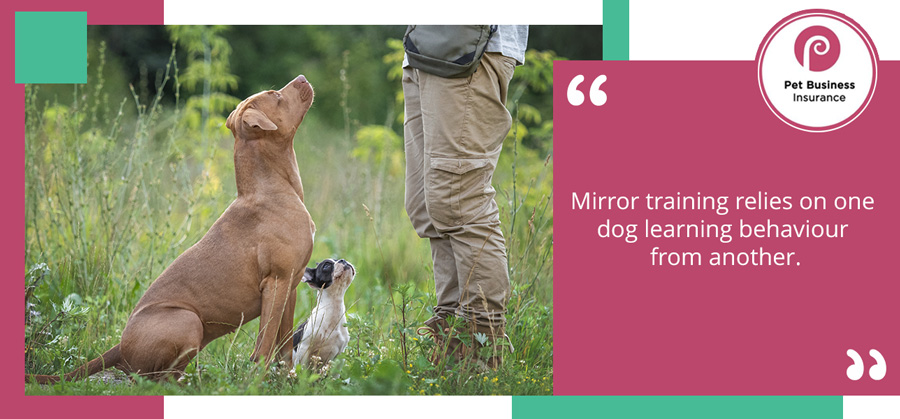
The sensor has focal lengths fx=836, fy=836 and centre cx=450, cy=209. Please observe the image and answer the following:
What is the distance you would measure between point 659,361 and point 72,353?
2812 millimetres

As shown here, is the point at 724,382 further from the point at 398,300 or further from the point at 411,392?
the point at 398,300

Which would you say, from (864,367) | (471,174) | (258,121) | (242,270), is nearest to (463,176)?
(471,174)

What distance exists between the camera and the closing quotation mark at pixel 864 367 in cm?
342

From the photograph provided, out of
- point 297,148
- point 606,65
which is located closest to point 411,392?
point 606,65

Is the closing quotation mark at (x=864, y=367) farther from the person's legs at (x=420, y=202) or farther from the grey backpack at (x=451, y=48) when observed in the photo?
the grey backpack at (x=451, y=48)

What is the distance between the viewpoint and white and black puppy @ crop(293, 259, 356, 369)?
12.8 feet

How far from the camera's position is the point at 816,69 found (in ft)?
11.2

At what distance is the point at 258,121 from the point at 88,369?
4.33ft

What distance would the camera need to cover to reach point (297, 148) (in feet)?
32.0

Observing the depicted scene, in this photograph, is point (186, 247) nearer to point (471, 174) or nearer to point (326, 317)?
point (326, 317)

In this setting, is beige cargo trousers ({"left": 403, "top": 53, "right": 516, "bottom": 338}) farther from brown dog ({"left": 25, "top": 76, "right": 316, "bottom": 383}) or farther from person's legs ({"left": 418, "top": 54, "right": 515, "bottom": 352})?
brown dog ({"left": 25, "top": 76, "right": 316, "bottom": 383})

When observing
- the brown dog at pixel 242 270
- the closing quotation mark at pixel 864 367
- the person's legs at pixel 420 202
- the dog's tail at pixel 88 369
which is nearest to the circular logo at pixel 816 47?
the closing quotation mark at pixel 864 367

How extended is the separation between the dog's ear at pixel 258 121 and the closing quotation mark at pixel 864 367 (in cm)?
259

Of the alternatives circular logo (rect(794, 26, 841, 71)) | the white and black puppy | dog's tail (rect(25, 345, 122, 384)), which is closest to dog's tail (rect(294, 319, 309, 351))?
the white and black puppy
